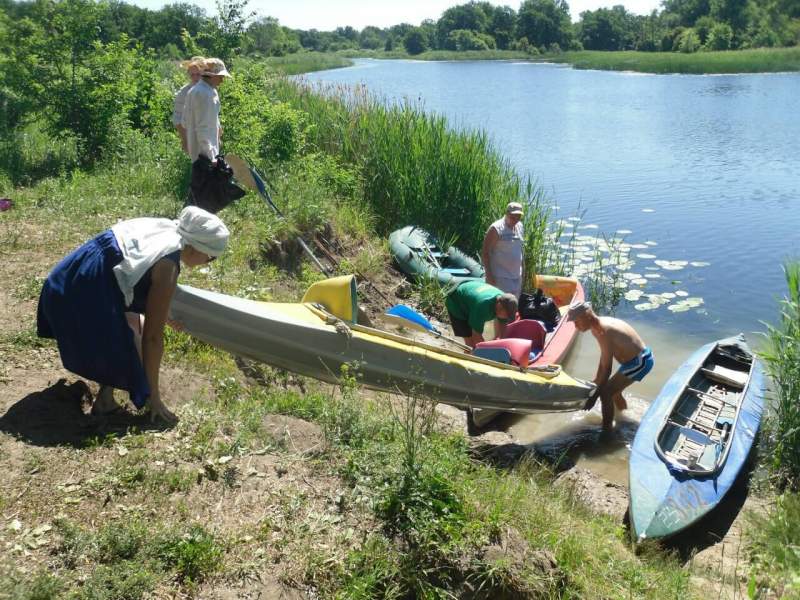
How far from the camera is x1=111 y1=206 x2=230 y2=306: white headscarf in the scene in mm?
3949

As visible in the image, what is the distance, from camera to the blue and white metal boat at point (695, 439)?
5.98 m

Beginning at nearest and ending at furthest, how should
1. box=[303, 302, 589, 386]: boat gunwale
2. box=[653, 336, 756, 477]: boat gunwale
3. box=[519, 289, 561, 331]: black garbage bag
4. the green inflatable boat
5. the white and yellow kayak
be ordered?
the white and yellow kayak → box=[303, 302, 589, 386]: boat gunwale → box=[653, 336, 756, 477]: boat gunwale → box=[519, 289, 561, 331]: black garbage bag → the green inflatable boat

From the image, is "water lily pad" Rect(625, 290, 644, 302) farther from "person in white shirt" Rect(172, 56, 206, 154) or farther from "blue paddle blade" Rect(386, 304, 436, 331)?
"person in white shirt" Rect(172, 56, 206, 154)

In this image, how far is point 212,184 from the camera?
7531 mm

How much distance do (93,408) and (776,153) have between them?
20.9m

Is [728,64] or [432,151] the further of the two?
[728,64]

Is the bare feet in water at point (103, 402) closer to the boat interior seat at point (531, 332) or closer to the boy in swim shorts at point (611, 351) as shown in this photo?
the boat interior seat at point (531, 332)

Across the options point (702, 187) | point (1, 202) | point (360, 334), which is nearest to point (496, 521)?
point (360, 334)

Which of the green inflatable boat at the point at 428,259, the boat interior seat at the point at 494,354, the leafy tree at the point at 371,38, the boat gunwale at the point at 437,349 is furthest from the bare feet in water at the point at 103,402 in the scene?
the leafy tree at the point at 371,38

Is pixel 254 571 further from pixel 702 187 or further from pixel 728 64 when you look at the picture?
pixel 728 64

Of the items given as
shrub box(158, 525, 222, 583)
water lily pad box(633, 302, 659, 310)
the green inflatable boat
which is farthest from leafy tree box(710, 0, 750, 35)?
shrub box(158, 525, 222, 583)

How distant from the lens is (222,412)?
4836 mm

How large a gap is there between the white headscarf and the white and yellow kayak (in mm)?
1301

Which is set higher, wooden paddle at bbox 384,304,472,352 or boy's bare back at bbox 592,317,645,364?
wooden paddle at bbox 384,304,472,352
